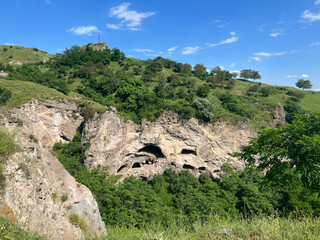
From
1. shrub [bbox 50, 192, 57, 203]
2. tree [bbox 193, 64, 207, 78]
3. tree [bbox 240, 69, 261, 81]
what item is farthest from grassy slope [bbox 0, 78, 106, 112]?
tree [bbox 240, 69, 261, 81]

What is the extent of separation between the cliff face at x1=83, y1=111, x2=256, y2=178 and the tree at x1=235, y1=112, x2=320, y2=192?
26684mm

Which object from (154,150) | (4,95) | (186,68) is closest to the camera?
(4,95)

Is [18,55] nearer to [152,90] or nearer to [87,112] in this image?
[152,90]

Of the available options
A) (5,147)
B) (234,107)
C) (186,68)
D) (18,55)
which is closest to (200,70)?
(186,68)

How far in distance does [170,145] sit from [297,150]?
98.7 ft

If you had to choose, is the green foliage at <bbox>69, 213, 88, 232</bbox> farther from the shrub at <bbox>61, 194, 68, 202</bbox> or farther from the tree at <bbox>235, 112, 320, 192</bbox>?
the tree at <bbox>235, 112, 320, 192</bbox>

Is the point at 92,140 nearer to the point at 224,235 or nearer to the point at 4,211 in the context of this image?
the point at 4,211

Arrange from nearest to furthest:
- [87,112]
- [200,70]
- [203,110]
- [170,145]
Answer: [87,112]
[170,145]
[203,110]
[200,70]

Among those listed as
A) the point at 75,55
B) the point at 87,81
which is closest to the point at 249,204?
the point at 87,81

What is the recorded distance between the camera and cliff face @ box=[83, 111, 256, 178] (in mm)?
33156

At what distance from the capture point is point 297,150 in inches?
321

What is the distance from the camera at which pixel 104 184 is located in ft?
88.0

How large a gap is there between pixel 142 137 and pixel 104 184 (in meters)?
12.1

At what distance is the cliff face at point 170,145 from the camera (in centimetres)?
3316
